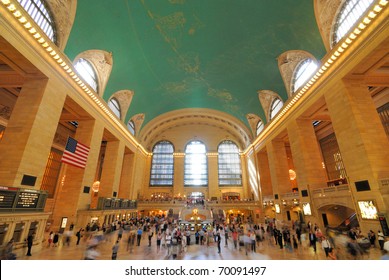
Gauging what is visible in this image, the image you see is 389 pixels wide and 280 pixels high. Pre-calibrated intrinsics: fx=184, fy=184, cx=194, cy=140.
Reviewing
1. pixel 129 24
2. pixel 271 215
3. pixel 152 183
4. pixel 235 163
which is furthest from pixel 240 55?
pixel 152 183

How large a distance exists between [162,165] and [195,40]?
71.2ft

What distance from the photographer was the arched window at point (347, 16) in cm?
959

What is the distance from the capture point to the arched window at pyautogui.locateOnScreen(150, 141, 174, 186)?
3077cm

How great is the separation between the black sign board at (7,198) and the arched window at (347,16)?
17.7 meters

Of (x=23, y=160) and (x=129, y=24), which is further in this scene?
(x=129, y=24)

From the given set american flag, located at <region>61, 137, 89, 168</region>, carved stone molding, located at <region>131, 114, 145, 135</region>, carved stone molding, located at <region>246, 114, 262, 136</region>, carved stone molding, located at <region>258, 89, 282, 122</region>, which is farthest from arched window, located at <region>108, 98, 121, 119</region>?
carved stone molding, located at <region>246, 114, 262, 136</region>

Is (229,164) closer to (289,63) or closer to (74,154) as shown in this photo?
(289,63)

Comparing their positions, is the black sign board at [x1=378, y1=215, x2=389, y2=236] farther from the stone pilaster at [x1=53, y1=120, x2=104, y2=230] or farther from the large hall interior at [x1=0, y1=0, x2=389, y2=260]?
the stone pilaster at [x1=53, y1=120, x2=104, y2=230]

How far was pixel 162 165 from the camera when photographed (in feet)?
104

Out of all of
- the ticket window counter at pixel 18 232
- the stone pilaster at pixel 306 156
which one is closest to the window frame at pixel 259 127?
the stone pilaster at pixel 306 156

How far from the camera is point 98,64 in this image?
47.1ft

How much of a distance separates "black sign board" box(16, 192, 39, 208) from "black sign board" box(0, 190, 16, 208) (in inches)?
10.9

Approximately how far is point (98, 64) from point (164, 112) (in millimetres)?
13028
